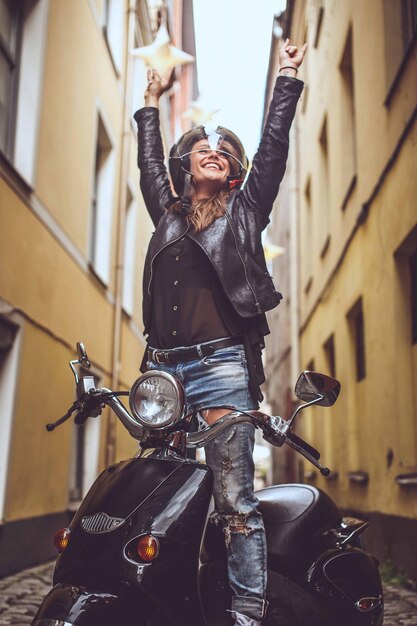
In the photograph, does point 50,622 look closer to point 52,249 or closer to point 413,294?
point 413,294

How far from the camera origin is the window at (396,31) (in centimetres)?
667

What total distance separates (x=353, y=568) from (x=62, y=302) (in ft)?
16.9

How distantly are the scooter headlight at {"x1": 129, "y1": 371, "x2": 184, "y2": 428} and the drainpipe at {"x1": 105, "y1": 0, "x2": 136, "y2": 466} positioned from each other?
24.9 ft

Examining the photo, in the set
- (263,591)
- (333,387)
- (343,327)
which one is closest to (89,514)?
(263,591)

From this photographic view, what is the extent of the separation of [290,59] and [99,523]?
1.69 m

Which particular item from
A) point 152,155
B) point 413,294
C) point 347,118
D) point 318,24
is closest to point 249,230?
point 152,155

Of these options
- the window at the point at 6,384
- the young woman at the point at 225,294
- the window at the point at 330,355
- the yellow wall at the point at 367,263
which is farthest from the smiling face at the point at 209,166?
the window at the point at 330,355

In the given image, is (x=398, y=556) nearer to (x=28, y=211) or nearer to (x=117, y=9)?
(x=28, y=211)

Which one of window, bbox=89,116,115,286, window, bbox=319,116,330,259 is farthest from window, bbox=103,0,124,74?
window, bbox=319,116,330,259

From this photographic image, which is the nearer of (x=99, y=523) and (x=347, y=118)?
(x=99, y=523)

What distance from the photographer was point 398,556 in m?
5.88

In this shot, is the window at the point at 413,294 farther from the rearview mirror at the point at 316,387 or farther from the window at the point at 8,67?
the rearview mirror at the point at 316,387

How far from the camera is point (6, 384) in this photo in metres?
6.22

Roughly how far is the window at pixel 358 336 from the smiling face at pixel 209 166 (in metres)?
5.91
